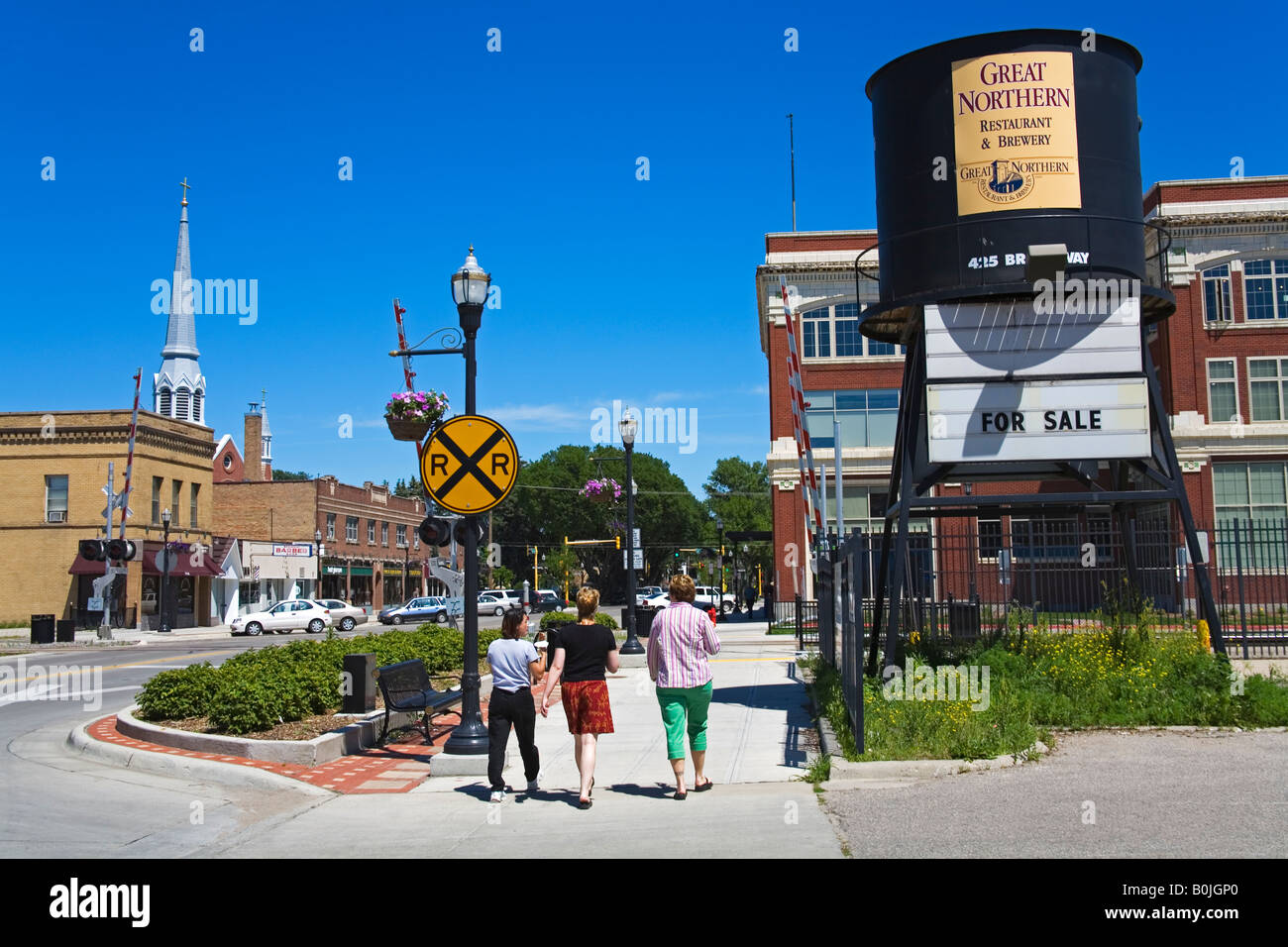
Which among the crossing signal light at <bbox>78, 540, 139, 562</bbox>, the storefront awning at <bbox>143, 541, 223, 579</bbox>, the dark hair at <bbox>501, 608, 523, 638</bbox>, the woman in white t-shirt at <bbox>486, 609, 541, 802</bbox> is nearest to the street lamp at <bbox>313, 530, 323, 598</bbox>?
the storefront awning at <bbox>143, 541, 223, 579</bbox>

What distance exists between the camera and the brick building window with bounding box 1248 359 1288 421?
38.2 m

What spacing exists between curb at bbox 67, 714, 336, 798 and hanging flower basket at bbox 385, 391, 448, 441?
666 cm

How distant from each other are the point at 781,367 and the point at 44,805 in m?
36.3

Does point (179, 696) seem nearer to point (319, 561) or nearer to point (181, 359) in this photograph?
point (319, 561)

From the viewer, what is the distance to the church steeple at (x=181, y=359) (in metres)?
90.5

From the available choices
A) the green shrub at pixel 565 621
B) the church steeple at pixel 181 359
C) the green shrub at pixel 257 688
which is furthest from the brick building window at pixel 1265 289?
the church steeple at pixel 181 359

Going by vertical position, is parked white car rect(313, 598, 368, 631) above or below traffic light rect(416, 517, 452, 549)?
below

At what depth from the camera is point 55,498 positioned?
1812 inches

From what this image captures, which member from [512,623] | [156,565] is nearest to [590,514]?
[156,565]

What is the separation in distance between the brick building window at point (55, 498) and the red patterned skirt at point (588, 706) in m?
44.1

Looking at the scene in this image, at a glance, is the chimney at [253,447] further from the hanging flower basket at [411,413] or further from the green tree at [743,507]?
the hanging flower basket at [411,413]

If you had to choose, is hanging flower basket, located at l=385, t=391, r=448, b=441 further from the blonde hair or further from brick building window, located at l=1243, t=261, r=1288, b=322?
brick building window, located at l=1243, t=261, r=1288, b=322

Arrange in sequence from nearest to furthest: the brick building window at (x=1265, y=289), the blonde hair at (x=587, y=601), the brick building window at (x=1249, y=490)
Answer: the blonde hair at (x=587, y=601) → the brick building window at (x=1249, y=490) → the brick building window at (x=1265, y=289)
